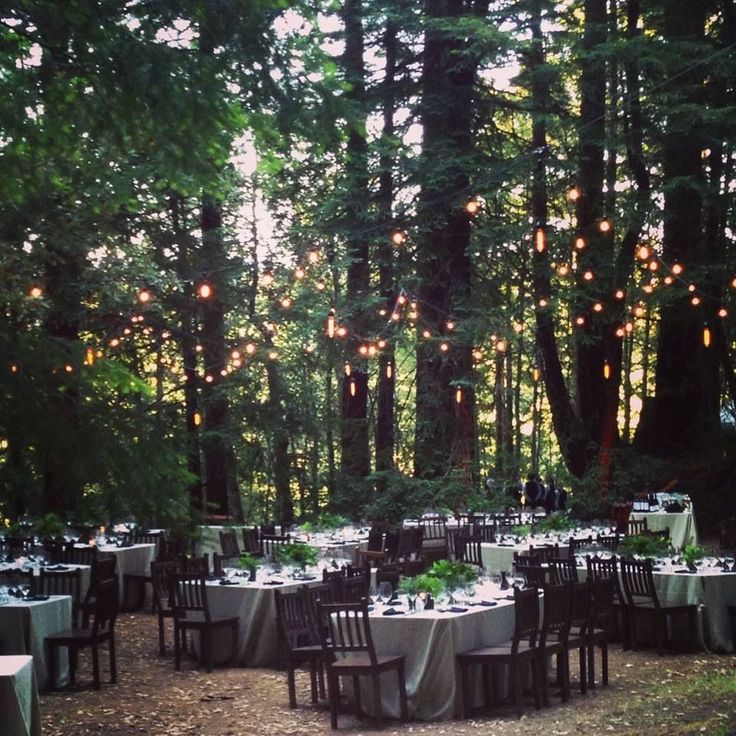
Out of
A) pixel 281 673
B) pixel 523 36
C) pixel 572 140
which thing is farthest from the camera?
pixel 572 140

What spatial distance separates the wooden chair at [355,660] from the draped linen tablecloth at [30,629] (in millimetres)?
2812

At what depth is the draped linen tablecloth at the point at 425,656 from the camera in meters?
9.16

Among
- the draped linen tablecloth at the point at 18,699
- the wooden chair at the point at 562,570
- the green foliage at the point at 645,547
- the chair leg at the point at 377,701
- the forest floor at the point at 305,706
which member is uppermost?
the green foliage at the point at 645,547

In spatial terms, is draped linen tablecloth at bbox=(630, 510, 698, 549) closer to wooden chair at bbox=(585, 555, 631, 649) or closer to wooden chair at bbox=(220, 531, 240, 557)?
wooden chair at bbox=(220, 531, 240, 557)

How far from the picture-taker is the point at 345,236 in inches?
947

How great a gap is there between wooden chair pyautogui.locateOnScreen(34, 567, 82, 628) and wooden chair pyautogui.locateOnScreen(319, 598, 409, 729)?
3.42 metres

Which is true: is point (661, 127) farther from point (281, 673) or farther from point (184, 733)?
point (184, 733)

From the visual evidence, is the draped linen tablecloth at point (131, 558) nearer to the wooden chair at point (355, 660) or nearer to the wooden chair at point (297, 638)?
the wooden chair at point (297, 638)

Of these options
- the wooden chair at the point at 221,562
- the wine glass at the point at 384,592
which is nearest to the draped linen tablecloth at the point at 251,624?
the wooden chair at the point at 221,562

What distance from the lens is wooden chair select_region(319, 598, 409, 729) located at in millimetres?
8891

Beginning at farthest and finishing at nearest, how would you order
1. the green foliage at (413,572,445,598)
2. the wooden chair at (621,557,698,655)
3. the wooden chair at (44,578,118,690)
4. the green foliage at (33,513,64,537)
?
the green foliage at (33,513,64,537) → the wooden chair at (621,557,698,655) → the wooden chair at (44,578,118,690) → the green foliage at (413,572,445,598)

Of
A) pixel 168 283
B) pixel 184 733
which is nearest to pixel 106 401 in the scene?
pixel 184 733

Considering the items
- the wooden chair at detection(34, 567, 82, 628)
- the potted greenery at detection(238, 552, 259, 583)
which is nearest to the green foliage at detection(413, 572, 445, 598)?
the potted greenery at detection(238, 552, 259, 583)

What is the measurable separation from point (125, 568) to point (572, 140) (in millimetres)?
17303
